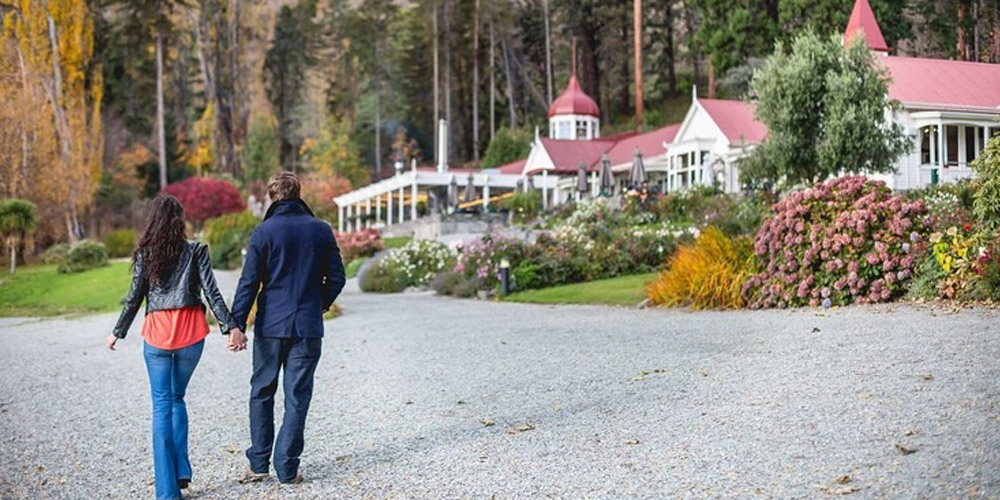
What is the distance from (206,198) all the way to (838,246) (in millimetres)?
35768

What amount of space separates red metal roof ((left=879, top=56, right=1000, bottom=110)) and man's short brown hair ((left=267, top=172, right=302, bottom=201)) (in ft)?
Result: 55.4

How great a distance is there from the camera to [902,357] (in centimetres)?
776

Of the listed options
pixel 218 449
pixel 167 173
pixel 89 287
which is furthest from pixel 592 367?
pixel 167 173

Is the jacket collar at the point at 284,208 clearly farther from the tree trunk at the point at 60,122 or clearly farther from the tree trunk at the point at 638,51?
the tree trunk at the point at 638,51

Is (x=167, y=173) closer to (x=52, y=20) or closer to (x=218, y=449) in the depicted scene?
(x=52, y=20)

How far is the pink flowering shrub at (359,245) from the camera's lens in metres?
32.6

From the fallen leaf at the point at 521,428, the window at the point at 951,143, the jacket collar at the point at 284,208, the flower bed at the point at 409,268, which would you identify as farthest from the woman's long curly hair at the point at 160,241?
the window at the point at 951,143

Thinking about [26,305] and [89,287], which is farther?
[89,287]

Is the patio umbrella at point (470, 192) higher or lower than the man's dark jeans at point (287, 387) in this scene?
higher

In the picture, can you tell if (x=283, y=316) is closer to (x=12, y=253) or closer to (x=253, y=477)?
(x=253, y=477)

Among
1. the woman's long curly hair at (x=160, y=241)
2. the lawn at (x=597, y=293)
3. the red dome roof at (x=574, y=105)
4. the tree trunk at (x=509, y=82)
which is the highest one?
the tree trunk at (x=509, y=82)

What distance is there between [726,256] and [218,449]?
9.45 meters

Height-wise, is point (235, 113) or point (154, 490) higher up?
point (235, 113)

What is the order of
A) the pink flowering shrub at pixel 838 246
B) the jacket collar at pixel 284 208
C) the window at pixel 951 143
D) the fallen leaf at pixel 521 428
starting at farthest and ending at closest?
the window at pixel 951 143, the pink flowering shrub at pixel 838 246, the fallen leaf at pixel 521 428, the jacket collar at pixel 284 208
